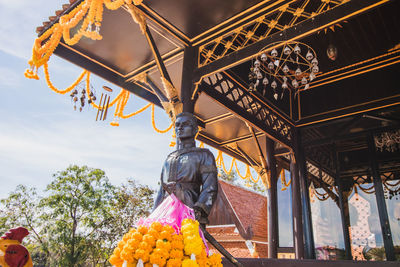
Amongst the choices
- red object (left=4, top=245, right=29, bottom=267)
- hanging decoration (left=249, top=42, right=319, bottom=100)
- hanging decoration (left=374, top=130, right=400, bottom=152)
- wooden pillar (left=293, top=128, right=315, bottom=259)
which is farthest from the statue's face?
hanging decoration (left=374, top=130, right=400, bottom=152)

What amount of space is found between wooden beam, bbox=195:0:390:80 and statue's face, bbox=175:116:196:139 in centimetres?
→ 209

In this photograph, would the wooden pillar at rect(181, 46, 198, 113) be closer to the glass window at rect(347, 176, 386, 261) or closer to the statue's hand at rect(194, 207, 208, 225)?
the statue's hand at rect(194, 207, 208, 225)

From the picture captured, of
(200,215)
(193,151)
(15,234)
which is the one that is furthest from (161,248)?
(15,234)

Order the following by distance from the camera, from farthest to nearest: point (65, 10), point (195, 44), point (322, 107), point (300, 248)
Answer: point (322, 107), point (300, 248), point (195, 44), point (65, 10)

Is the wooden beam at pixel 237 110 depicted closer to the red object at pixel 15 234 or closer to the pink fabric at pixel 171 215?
the pink fabric at pixel 171 215

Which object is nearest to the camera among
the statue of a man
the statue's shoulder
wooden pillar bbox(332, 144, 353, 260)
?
the statue of a man

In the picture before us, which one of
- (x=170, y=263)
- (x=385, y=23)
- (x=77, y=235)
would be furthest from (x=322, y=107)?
(x=77, y=235)

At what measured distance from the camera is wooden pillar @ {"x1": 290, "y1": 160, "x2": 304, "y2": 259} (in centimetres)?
702

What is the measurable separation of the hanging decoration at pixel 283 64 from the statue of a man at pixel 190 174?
219 centimetres

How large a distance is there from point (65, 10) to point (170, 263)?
170 inches

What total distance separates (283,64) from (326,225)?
4.14m

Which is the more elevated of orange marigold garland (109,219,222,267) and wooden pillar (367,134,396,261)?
wooden pillar (367,134,396,261)

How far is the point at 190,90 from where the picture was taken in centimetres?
493

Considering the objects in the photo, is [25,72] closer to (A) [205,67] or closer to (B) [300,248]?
(A) [205,67]
